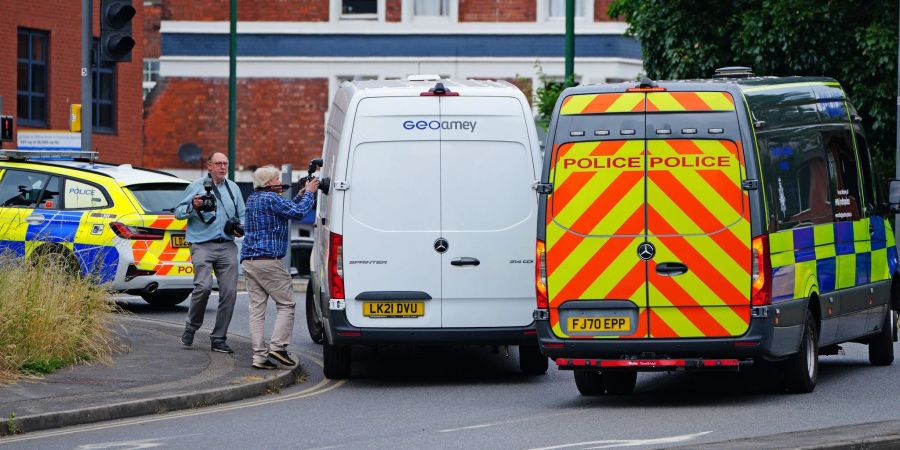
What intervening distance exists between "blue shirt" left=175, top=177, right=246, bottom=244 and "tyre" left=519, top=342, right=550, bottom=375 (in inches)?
112

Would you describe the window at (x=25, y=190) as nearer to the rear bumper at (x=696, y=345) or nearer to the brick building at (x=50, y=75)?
the rear bumper at (x=696, y=345)

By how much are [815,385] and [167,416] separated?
16.9ft

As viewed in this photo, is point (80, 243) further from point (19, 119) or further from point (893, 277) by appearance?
point (19, 119)

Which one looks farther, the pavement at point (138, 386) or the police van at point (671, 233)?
the police van at point (671, 233)

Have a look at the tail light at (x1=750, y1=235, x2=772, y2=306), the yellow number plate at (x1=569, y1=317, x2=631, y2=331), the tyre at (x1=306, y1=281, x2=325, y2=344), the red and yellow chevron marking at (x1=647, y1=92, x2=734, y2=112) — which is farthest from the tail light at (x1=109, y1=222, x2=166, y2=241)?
the tail light at (x1=750, y1=235, x2=772, y2=306)

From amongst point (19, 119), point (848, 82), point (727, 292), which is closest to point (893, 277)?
point (727, 292)

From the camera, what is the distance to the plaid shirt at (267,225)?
14.7m

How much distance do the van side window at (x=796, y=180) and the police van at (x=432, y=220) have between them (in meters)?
2.11

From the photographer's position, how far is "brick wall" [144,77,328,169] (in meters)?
44.4

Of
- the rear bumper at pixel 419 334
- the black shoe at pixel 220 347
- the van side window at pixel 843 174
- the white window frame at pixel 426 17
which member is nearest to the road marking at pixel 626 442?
the rear bumper at pixel 419 334

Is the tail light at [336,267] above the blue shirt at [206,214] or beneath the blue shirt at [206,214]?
beneath

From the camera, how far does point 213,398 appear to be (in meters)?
13.0

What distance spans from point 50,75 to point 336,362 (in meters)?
20.2

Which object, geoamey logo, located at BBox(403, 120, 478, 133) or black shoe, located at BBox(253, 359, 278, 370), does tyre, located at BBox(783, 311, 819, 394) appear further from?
black shoe, located at BBox(253, 359, 278, 370)
